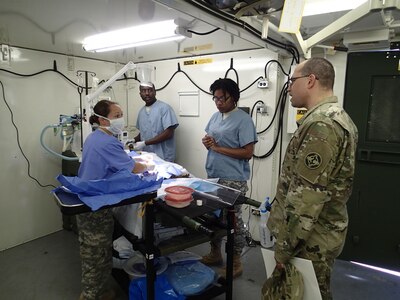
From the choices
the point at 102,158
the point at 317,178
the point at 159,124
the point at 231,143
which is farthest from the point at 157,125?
the point at 317,178

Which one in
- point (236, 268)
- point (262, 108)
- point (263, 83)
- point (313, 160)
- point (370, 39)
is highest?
point (370, 39)

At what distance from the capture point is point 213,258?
2.72 metres

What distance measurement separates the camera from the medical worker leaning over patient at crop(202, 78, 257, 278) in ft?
7.95

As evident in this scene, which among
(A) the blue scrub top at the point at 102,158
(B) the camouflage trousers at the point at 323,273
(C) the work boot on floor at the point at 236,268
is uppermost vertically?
(A) the blue scrub top at the point at 102,158

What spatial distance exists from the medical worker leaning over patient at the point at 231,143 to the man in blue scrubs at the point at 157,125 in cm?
88

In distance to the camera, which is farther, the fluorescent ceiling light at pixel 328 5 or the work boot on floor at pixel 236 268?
the work boot on floor at pixel 236 268

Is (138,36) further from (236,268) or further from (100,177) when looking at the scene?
(236,268)

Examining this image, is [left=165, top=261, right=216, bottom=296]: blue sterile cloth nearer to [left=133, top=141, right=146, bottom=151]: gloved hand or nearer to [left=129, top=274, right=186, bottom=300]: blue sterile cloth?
[left=129, top=274, right=186, bottom=300]: blue sterile cloth

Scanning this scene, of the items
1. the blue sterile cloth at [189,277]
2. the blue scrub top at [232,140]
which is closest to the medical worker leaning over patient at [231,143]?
the blue scrub top at [232,140]

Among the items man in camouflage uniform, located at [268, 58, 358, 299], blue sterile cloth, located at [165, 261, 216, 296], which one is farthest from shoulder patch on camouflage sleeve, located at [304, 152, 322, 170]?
blue sterile cloth, located at [165, 261, 216, 296]

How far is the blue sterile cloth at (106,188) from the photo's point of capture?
1490 mm

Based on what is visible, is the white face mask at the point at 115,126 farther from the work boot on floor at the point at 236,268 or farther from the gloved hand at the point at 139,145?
the work boot on floor at the point at 236,268

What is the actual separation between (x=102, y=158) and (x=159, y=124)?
4.92 feet

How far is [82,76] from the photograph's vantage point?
3549mm
